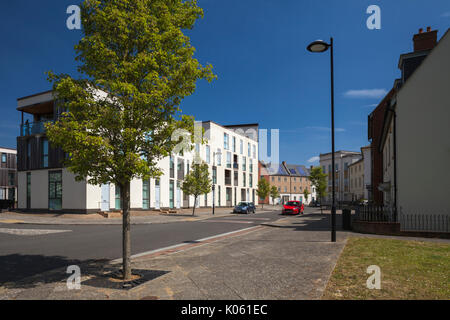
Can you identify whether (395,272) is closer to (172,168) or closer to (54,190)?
(54,190)

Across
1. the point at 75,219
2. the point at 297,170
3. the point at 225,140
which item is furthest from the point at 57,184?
the point at 297,170

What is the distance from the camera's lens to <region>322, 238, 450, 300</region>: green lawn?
548 cm

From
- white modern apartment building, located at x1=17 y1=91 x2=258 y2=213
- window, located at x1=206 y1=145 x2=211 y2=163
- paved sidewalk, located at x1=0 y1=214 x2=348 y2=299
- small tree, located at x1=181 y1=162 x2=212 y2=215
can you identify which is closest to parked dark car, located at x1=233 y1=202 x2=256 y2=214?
small tree, located at x1=181 y1=162 x2=212 y2=215

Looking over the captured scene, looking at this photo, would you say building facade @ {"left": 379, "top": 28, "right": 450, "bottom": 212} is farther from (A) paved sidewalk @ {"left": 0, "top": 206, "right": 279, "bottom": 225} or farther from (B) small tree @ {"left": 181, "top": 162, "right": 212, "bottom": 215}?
(B) small tree @ {"left": 181, "top": 162, "right": 212, "bottom": 215}

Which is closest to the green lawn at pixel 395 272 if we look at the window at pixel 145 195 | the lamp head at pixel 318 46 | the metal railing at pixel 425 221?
the metal railing at pixel 425 221

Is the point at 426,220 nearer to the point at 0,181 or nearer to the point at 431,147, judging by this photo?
the point at 431,147

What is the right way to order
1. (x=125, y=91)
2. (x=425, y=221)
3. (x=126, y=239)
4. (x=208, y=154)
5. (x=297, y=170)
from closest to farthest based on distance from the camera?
(x=125, y=91), (x=126, y=239), (x=425, y=221), (x=208, y=154), (x=297, y=170)

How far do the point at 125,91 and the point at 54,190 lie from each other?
91.3ft

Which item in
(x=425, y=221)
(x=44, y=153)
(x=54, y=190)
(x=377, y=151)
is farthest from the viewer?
(x=377, y=151)

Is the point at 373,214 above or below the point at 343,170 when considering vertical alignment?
below

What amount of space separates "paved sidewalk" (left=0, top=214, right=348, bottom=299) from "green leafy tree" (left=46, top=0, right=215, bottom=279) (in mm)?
1042

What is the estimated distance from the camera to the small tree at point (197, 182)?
3516 centimetres

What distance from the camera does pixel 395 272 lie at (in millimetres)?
6980

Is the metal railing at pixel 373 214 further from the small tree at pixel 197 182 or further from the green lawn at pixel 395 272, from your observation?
the small tree at pixel 197 182
